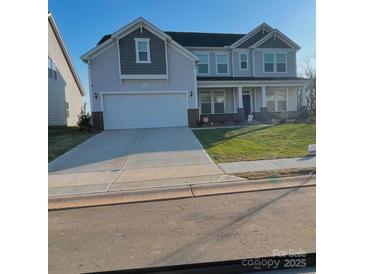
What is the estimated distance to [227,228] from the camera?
11.6 feet

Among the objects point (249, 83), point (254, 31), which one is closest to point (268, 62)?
point (254, 31)

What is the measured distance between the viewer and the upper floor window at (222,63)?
20.8 metres

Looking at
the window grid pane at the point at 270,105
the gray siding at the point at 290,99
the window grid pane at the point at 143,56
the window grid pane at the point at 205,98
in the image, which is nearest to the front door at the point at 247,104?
the gray siding at the point at 290,99

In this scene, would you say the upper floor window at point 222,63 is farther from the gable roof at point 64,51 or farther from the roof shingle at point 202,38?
the gable roof at point 64,51

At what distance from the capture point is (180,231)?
3506mm

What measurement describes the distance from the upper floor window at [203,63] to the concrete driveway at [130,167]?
33.4 feet

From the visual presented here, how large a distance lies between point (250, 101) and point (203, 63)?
15.3ft

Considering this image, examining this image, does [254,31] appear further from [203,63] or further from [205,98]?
[205,98]

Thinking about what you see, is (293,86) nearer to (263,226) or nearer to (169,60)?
(169,60)
